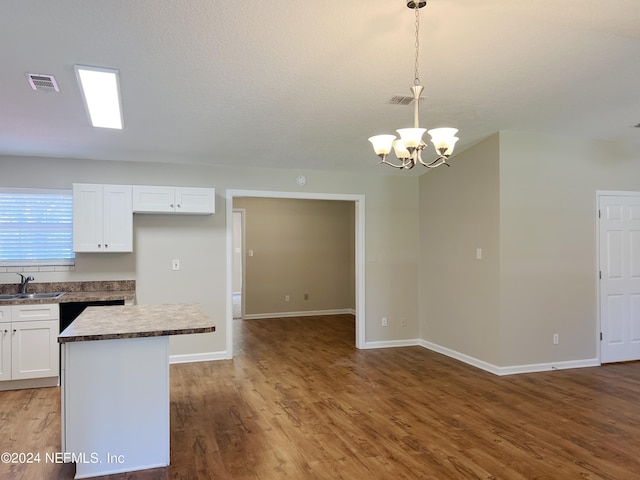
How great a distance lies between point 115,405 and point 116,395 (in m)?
0.06

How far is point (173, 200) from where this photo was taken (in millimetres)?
4805

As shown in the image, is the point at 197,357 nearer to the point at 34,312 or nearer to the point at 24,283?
the point at 34,312

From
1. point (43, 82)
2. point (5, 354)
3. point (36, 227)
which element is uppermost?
point (43, 82)

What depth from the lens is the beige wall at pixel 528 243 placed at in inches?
182

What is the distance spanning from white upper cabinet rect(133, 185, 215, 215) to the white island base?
7.74 ft

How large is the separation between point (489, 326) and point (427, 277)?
4.22ft

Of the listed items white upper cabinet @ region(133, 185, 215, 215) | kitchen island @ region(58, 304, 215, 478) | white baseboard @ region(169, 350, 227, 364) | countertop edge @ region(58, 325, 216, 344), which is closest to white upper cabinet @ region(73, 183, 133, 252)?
white upper cabinet @ region(133, 185, 215, 215)

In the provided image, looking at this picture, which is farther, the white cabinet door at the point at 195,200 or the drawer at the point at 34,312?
the white cabinet door at the point at 195,200

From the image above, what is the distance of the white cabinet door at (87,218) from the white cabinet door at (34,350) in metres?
0.81

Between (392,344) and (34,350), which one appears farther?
(392,344)

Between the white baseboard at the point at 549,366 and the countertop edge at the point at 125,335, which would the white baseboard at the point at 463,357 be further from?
the countertop edge at the point at 125,335

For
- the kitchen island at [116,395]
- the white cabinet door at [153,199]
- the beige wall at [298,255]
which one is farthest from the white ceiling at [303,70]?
the beige wall at [298,255]

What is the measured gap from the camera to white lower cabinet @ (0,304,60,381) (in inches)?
160

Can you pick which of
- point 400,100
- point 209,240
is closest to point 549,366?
point 400,100
